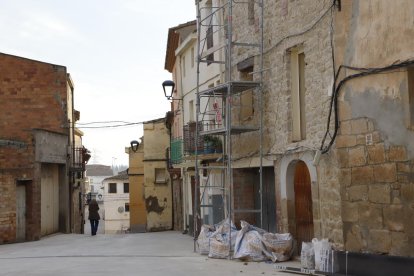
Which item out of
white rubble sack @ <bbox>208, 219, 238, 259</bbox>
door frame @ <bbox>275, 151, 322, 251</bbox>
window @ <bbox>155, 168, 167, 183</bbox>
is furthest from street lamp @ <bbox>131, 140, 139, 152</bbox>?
door frame @ <bbox>275, 151, 322, 251</bbox>

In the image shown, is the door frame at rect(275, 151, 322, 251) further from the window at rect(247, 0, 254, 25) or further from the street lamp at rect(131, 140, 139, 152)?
the street lamp at rect(131, 140, 139, 152)

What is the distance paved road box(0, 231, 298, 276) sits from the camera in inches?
470

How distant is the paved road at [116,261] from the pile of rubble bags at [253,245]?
0.27 metres

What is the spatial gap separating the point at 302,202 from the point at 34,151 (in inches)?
452

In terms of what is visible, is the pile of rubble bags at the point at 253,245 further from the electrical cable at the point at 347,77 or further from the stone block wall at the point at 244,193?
the electrical cable at the point at 347,77

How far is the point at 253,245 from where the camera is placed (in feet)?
43.2

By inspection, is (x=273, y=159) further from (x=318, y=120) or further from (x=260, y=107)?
(x=318, y=120)

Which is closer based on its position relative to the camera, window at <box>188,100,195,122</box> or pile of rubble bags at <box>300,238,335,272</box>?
pile of rubble bags at <box>300,238,335,272</box>

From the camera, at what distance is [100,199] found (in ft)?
315

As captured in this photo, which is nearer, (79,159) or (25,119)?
(25,119)

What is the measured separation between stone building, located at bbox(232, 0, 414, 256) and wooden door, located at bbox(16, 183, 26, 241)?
1053 cm

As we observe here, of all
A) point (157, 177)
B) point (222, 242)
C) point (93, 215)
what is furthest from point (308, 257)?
point (157, 177)

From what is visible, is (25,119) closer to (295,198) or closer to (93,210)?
(93,210)

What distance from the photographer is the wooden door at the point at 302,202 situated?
530 inches
